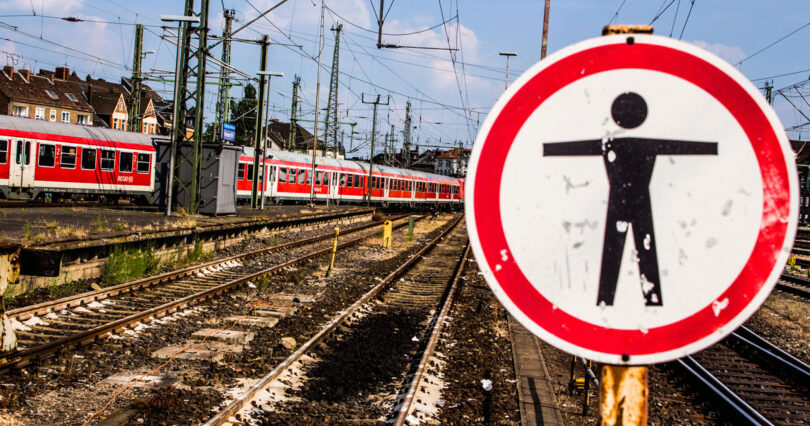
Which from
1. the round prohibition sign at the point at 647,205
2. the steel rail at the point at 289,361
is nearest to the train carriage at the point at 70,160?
the steel rail at the point at 289,361

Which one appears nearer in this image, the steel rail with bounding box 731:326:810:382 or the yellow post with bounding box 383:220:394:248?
the steel rail with bounding box 731:326:810:382

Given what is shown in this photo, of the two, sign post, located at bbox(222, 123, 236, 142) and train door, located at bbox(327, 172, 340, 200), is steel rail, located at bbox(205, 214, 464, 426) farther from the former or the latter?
train door, located at bbox(327, 172, 340, 200)

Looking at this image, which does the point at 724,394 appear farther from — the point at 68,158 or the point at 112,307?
the point at 68,158

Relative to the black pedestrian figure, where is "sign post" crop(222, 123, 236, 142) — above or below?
above

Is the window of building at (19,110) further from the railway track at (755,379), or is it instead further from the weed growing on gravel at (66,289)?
the railway track at (755,379)

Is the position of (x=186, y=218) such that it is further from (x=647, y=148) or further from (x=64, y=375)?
(x=647, y=148)

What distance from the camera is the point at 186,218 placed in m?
18.9

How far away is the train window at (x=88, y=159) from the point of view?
26.3 meters

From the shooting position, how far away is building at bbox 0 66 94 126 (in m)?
61.1

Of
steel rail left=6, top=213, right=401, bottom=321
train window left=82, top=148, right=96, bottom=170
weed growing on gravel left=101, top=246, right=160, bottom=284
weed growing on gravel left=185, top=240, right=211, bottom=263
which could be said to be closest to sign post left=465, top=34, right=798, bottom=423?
steel rail left=6, top=213, right=401, bottom=321

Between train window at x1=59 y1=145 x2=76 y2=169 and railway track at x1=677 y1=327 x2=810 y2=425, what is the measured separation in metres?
25.3

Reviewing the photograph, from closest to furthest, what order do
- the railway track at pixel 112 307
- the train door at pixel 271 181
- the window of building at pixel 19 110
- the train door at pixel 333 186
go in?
the railway track at pixel 112 307
the train door at pixel 271 181
the train door at pixel 333 186
the window of building at pixel 19 110

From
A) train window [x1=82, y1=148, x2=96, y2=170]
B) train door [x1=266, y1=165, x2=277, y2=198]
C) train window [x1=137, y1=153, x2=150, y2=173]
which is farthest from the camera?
train door [x1=266, y1=165, x2=277, y2=198]

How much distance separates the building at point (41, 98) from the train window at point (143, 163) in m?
38.3
